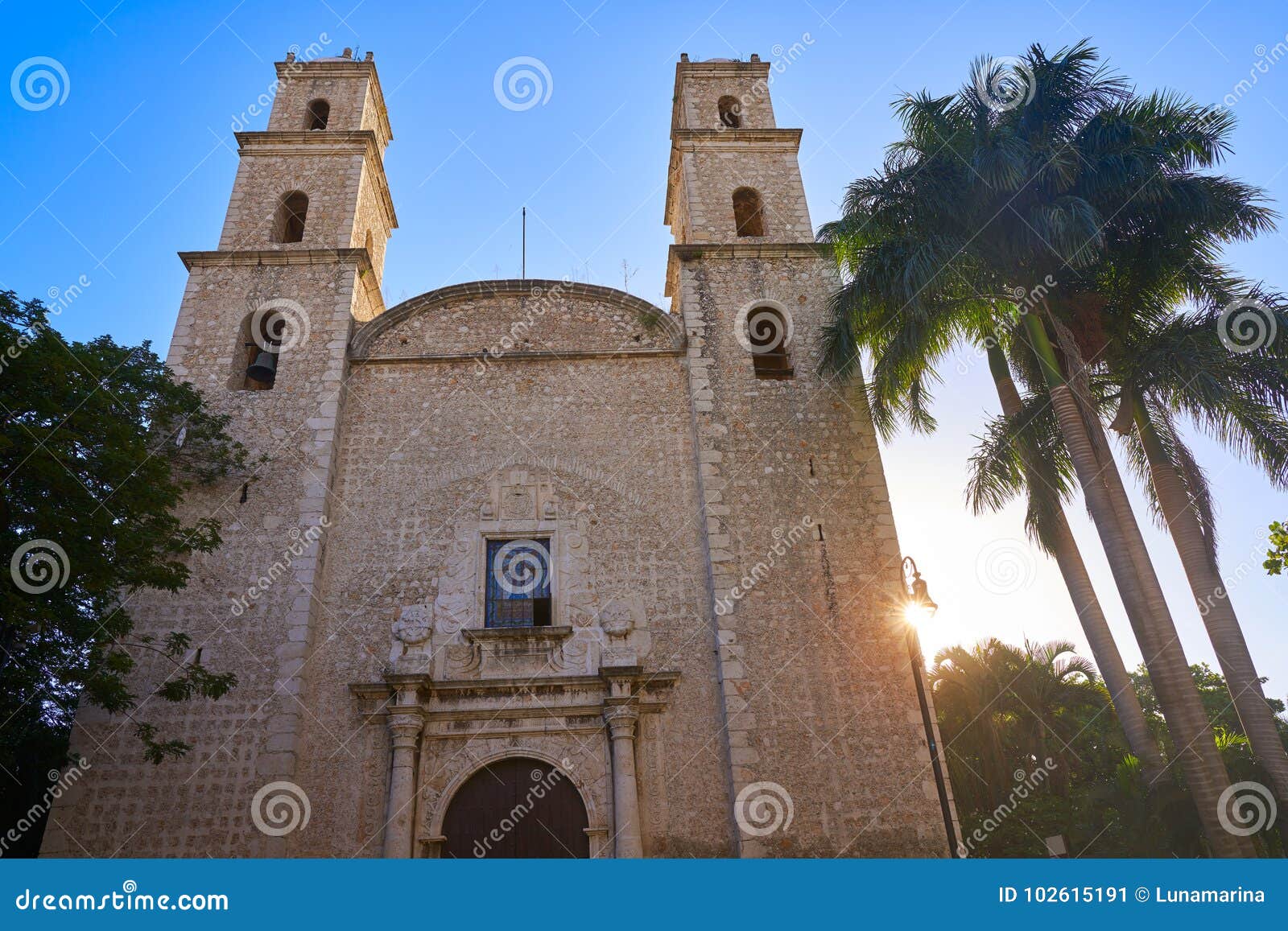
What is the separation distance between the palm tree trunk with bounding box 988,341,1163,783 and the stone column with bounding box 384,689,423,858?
900 cm

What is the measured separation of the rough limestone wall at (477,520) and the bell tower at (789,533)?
0.45 m

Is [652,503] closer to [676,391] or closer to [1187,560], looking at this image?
[676,391]

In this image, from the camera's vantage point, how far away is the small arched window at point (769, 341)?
1422 centimetres

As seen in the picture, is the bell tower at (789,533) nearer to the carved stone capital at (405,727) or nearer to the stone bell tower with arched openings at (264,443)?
the carved stone capital at (405,727)

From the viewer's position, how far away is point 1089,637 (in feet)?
39.6

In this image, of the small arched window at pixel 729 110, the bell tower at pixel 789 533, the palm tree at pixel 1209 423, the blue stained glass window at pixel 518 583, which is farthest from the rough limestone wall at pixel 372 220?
the palm tree at pixel 1209 423

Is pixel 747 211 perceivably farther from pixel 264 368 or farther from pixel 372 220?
pixel 264 368

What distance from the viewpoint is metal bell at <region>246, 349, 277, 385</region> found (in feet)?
45.5

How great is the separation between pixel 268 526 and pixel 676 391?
248 inches

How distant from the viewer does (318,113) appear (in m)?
17.5

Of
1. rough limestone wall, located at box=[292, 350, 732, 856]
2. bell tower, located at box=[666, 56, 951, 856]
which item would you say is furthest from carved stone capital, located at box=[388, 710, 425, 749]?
bell tower, located at box=[666, 56, 951, 856]

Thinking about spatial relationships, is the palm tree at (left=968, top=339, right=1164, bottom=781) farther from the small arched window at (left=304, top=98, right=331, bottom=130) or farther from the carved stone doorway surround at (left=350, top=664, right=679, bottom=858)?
the small arched window at (left=304, top=98, right=331, bottom=130)

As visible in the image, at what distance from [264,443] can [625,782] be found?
7.17 metres

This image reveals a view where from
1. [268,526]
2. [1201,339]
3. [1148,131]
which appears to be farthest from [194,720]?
[1148,131]
